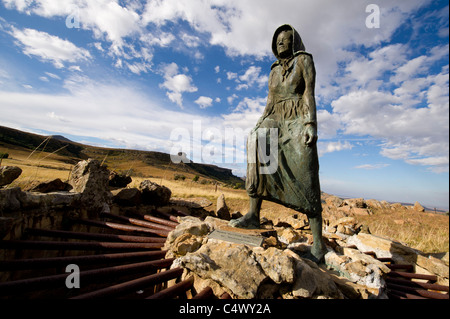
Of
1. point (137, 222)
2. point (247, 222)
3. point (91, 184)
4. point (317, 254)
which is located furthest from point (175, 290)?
point (91, 184)

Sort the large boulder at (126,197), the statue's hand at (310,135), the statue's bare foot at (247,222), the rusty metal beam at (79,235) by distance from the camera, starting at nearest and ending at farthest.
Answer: the rusty metal beam at (79,235) < the statue's hand at (310,135) < the statue's bare foot at (247,222) < the large boulder at (126,197)

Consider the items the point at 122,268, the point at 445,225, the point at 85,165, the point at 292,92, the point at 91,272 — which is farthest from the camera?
the point at 445,225

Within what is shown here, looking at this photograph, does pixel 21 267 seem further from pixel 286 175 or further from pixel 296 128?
pixel 296 128

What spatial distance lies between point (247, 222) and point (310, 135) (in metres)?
1.69

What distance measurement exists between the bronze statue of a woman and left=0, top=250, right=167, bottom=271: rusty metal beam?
1.40 meters

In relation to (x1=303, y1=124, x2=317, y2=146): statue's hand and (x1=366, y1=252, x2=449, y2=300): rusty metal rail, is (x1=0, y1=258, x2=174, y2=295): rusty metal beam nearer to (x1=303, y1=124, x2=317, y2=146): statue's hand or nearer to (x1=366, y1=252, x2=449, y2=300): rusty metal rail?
(x1=303, y1=124, x2=317, y2=146): statue's hand

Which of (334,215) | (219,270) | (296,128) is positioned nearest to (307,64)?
(296,128)

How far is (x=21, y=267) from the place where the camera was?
2.10 metres

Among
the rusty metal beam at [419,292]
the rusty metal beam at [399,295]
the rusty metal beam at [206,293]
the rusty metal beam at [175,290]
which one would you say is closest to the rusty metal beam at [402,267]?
the rusty metal beam at [419,292]

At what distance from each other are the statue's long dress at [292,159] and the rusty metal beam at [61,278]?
1848 mm

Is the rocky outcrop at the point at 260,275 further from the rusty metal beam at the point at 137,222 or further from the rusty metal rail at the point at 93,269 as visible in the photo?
the rusty metal beam at the point at 137,222

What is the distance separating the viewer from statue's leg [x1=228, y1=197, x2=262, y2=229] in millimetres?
3604

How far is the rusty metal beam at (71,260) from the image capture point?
81.4 inches
